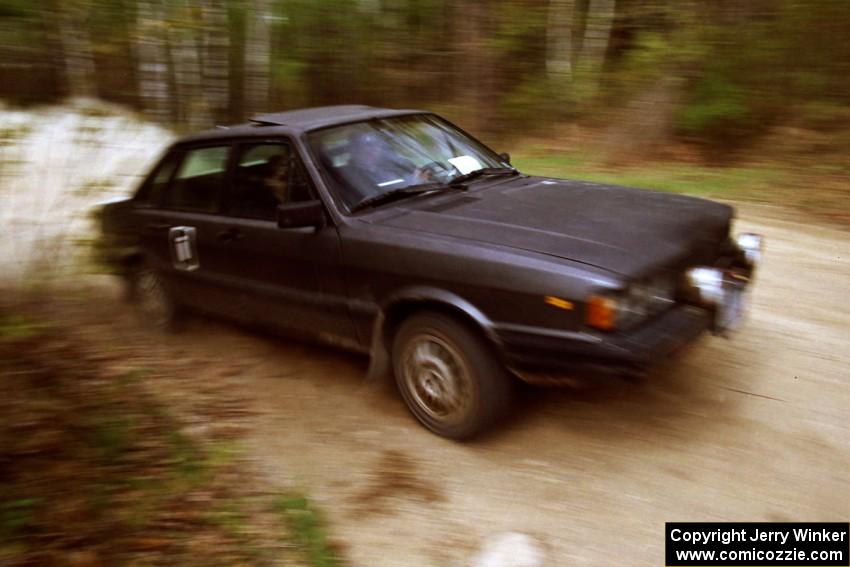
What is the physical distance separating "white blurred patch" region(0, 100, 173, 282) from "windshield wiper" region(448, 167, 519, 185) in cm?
227

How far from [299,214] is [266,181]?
704mm

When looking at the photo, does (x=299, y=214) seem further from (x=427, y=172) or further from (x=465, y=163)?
(x=465, y=163)

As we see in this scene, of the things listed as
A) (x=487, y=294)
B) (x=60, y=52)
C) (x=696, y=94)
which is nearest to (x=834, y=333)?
(x=487, y=294)

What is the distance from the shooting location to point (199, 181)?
4754 millimetres

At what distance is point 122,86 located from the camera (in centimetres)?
1035

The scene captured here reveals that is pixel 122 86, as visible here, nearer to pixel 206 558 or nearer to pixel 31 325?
pixel 31 325

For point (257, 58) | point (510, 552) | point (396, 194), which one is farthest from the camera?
point (257, 58)

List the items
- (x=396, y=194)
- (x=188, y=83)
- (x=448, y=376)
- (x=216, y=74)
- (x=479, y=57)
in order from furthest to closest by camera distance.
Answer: (x=216, y=74), (x=188, y=83), (x=479, y=57), (x=396, y=194), (x=448, y=376)

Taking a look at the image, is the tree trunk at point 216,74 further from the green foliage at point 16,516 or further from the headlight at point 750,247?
the green foliage at point 16,516

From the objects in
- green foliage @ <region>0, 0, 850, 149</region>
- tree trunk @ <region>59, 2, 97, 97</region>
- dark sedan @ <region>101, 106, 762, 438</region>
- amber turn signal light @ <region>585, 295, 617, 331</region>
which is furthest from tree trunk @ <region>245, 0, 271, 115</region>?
amber turn signal light @ <region>585, 295, 617, 331</region>

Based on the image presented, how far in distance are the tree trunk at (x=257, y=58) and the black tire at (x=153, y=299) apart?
961 cm

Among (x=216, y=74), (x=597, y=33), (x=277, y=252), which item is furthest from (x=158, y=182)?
(x=597, y=33)

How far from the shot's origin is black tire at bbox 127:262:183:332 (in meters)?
5.18

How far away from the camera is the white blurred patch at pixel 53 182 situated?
4.20 metres
